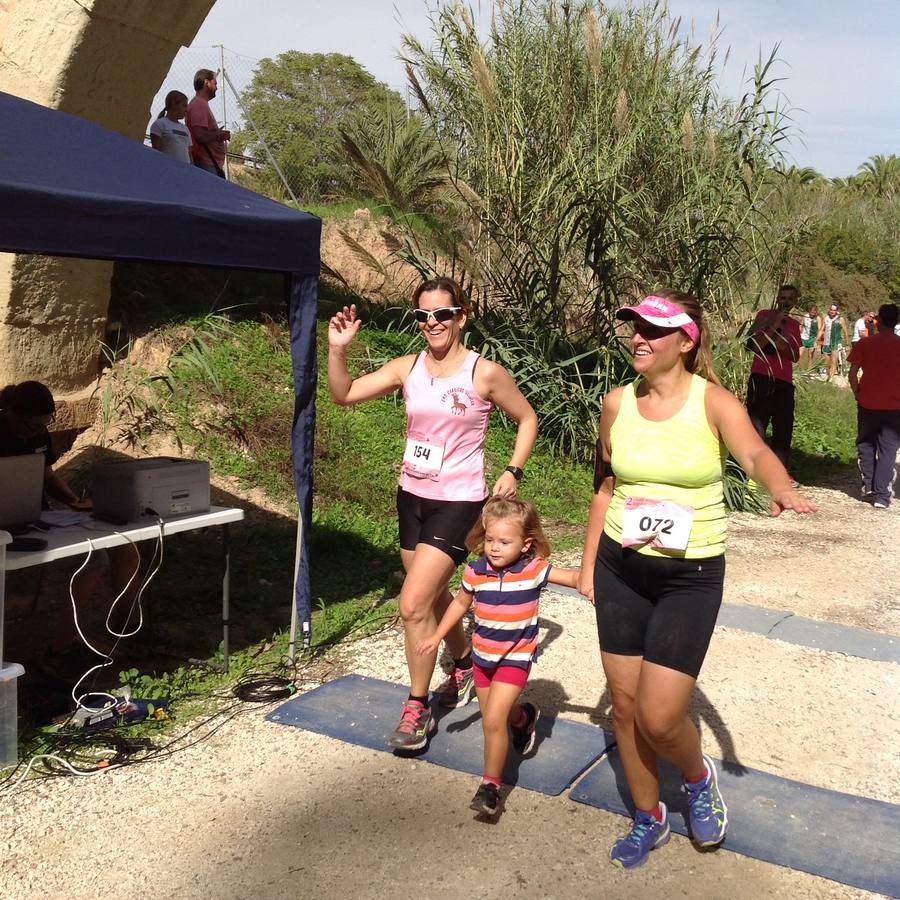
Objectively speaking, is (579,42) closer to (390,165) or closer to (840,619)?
(390,165)

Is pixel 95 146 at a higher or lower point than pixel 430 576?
higher

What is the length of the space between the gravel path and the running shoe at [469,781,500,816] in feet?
0.23

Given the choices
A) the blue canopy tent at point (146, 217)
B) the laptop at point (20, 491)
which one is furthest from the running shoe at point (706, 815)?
the laptop at point (20, 491)

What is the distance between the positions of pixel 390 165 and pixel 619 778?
27.5ft

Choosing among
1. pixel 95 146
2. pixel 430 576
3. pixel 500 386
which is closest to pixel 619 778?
pixel 430 576

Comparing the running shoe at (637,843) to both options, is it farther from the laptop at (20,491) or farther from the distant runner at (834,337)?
the distant runner at (834,337)

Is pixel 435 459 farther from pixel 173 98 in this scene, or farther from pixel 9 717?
pixel 173 98

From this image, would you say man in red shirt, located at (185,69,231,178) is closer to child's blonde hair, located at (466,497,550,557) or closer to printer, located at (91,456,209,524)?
printer, located at (91,456,209,524)

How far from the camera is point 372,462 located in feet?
31.1

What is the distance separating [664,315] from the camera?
3424 millimetres

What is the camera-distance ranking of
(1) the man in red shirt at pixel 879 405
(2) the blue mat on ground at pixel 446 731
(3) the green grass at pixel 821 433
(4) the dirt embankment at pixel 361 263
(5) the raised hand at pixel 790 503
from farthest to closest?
(4) the dirt embankment at pixel 361 263, (3) the green grass at pixel 821 433, (1) the man in red shirt at pixel 879 405, (2) the blue mat on ground at pixel 446 731, (5) the raised hand at pixel 790 503

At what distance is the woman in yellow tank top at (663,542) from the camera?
3.31 metres

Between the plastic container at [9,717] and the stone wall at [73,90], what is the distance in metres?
5.22

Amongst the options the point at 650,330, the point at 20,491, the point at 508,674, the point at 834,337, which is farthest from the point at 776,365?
the point at 834,337
